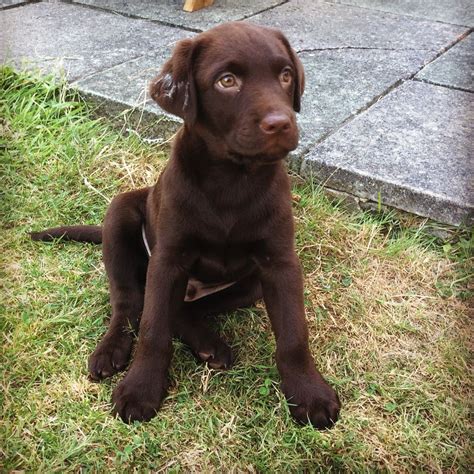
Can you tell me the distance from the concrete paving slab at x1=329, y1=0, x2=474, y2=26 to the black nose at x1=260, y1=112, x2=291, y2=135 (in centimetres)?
412

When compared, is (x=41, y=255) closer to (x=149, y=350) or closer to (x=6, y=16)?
(x=149, y=350)

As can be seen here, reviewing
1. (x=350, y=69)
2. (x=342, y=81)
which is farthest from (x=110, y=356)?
(x=350, y=69)

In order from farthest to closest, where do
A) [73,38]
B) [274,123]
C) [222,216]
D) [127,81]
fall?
[73,38] → [127,81] → [222,216] → [274,123]

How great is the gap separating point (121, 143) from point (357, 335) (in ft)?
6.23

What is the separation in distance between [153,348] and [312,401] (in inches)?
22.9

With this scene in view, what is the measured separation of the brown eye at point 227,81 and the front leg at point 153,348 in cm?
63

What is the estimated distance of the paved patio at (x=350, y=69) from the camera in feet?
11.6

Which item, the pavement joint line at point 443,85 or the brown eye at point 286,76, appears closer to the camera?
the brown eye at point 286,76

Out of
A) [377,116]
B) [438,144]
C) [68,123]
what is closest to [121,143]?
[68,123]

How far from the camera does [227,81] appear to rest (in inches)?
89.5

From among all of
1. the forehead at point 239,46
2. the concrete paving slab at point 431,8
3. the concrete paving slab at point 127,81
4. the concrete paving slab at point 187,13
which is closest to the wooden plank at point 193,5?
the concrete paving slab at point 187,13

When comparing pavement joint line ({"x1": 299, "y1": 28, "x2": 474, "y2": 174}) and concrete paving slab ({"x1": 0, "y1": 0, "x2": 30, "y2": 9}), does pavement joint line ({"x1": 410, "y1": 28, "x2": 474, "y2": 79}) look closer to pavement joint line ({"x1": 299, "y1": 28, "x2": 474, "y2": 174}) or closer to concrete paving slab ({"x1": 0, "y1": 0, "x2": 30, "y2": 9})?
pavement joint line ({"x1": 299, "y1": 28, "x2": 474, "y2": 174})

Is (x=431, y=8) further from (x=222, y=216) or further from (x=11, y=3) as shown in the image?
(x=222, y=216)

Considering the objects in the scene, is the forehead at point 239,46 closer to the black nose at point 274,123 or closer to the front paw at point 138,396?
the black nose at point 274,123
